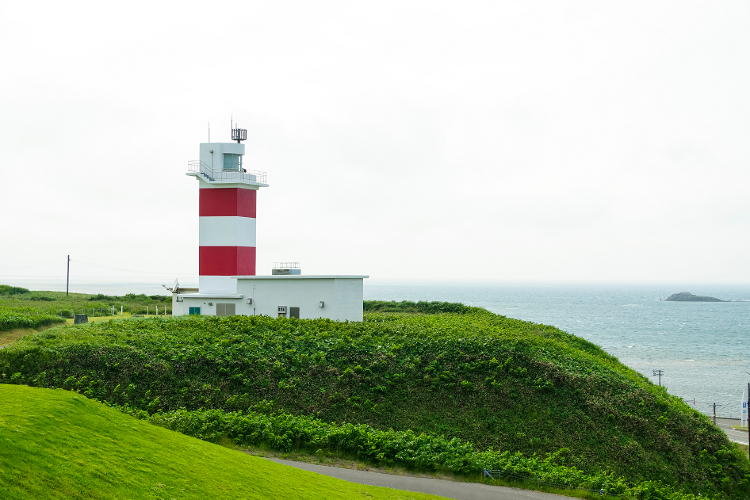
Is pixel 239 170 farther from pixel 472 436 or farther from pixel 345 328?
pixel 472 436

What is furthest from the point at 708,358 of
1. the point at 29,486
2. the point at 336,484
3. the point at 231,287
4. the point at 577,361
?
the point at 29,486

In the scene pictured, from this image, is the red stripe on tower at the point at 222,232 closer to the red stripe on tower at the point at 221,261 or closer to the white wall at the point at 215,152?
the red stripe on tower at the point at 221,261

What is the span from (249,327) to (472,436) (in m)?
8.99

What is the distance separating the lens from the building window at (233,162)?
26.3m

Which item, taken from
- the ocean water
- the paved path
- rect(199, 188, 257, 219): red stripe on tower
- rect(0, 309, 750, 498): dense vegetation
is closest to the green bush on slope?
rect(0, 309, 750, 498): dense vegetation

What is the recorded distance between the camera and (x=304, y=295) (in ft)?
76.3

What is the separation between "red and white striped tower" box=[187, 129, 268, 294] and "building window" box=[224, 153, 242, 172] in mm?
222

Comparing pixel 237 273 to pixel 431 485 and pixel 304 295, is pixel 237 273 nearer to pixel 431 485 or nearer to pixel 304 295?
pixel 304 295

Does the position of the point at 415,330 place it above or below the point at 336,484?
above

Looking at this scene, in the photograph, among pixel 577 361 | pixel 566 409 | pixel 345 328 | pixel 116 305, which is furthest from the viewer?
pixel 116 305

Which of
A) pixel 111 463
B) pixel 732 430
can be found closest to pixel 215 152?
pixel 111 463

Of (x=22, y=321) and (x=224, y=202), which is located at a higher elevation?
(x=224, y=202)

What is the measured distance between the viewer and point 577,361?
18.3m

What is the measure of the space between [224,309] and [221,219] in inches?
169
